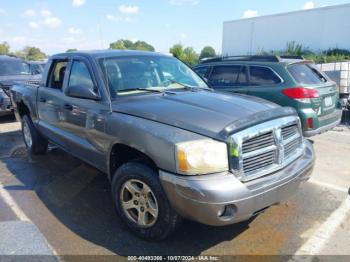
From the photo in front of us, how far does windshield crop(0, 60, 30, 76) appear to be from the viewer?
34.0 ft

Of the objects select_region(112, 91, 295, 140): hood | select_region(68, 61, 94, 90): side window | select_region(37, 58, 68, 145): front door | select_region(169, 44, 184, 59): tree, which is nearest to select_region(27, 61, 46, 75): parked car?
select_region(37, 58, 68, 145): front door

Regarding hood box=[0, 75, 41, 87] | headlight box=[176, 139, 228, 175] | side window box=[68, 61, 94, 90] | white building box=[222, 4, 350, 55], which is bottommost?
hood box=[0, 75, 41, 87]

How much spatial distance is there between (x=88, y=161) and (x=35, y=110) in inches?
76.6

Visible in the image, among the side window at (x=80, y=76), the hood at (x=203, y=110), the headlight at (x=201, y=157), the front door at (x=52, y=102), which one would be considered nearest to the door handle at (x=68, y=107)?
the front door at (x=52, y=102)

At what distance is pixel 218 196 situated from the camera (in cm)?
258

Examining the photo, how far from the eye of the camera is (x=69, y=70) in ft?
14.3

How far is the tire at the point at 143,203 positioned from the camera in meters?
2.91

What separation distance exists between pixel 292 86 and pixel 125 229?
3765mm

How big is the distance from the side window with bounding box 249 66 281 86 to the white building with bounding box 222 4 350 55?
126ft

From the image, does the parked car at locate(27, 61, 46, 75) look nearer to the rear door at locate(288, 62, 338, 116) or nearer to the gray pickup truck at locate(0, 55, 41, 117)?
the gray pickup truck at locate(0, 55, 41, 117)

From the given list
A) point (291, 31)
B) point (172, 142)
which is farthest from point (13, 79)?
point (291, 31)

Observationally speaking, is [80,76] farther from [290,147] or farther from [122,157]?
[290,147]

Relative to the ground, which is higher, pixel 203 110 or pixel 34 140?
pixel 203 110

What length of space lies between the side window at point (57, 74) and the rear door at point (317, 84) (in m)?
3.74
